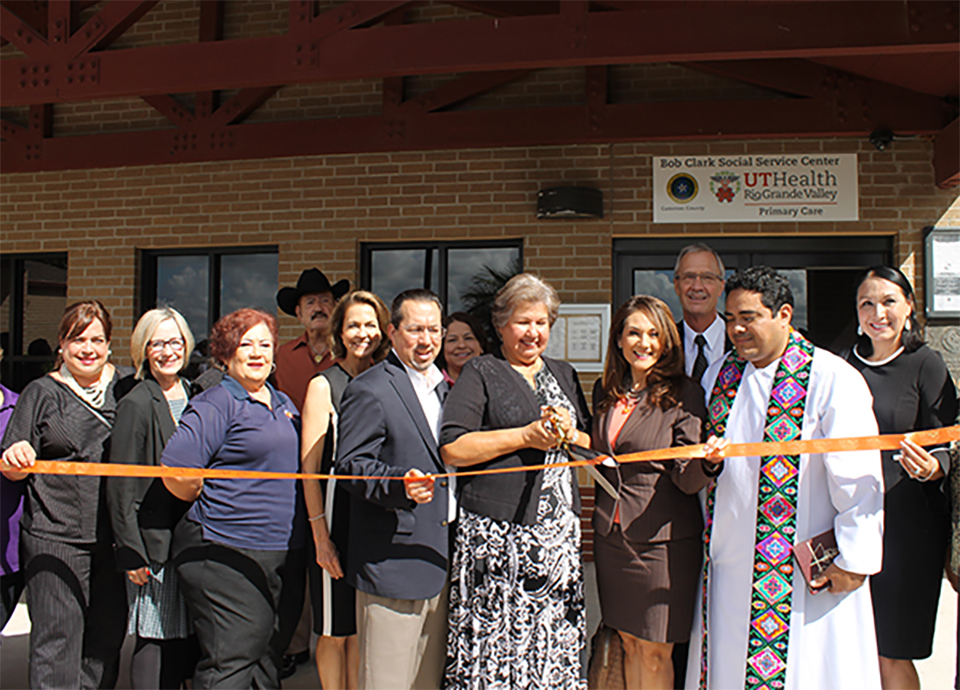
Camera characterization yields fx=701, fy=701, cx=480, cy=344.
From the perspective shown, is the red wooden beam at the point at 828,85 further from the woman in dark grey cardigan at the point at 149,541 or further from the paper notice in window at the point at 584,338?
the woman in dark grey cardigan at the point at 149,541

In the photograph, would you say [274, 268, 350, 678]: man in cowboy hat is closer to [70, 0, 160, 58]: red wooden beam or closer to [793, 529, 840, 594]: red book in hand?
[793, 529, 840, 594]: red book in hand

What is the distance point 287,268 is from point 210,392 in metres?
3.62

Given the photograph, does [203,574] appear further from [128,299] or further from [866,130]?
[866,130]

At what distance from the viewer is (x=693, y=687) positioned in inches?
113

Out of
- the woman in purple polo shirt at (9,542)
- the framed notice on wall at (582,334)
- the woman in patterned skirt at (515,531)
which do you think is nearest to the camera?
the woman in patterned skirt at (515,531)

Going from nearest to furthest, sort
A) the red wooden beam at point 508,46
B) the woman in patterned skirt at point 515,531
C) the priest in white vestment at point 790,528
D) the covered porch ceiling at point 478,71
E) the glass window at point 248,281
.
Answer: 1. the priest in white vestment at point 790,528
2. the woman in patterned skirt at point 515,531
3. the red wooden beam at point 508,46
4. the covered porch ceiling at point 478,71
5. the glass window at point 248,281

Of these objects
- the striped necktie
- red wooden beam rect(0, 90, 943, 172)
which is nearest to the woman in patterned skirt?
the striped necktie

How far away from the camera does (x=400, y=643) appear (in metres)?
2.81

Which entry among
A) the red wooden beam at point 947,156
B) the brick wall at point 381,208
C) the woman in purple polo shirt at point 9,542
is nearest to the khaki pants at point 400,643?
the woman in purple polo shirt at point 9,542

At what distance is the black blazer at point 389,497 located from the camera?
279 cm

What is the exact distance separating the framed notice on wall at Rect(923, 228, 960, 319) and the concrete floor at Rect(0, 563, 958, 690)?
2.32 metres

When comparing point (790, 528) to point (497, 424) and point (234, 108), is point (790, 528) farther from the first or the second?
point (234, 108)

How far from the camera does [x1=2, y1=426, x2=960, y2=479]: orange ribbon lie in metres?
2.62

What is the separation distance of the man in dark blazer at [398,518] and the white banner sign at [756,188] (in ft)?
11.9
